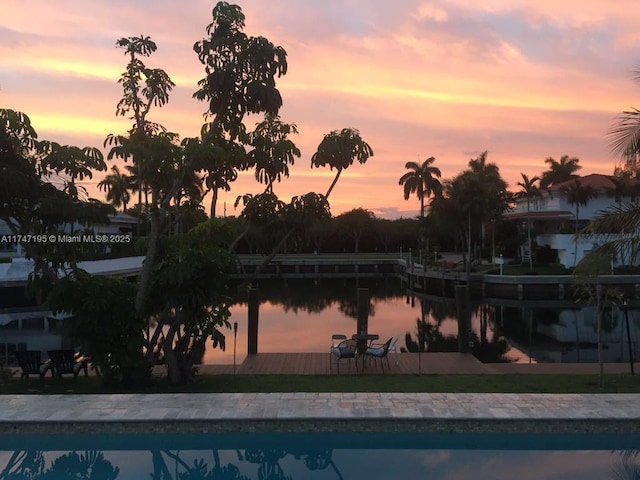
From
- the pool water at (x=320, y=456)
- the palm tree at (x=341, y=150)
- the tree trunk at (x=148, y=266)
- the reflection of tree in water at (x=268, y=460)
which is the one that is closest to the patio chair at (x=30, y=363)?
the tree trunk at (x=148, y=266)

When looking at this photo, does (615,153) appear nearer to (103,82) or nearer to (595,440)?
(595,440)

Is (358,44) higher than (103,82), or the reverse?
(358,44)

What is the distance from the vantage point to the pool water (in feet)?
23.6

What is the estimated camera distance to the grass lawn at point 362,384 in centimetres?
1001

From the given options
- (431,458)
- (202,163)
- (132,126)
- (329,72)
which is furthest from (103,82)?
(431,458)

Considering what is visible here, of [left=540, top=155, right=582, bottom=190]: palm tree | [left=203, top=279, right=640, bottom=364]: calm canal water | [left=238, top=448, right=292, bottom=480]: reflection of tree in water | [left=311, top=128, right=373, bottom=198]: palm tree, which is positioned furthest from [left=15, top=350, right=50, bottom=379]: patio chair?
[left=540, top=155, right=582, bottom=190]: palm tree

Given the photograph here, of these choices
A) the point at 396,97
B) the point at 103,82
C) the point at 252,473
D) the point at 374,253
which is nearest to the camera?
the point at 252,473

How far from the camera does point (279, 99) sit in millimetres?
9430

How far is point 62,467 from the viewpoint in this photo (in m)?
7.37

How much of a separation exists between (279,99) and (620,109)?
20.5 ft

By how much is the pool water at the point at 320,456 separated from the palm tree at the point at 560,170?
2239 inches

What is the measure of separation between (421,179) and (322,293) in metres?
22.0

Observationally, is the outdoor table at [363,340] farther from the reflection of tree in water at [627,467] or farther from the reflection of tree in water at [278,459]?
the reflection of tree in water at [627,467]

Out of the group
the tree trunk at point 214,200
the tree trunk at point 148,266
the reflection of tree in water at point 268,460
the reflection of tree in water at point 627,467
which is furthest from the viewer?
the tree trunk at point 214,200
